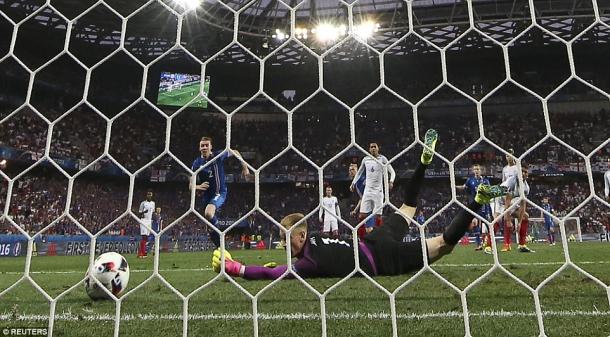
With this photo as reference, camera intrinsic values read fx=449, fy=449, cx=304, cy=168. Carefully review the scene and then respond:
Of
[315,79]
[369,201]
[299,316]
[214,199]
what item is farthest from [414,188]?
[315,79]

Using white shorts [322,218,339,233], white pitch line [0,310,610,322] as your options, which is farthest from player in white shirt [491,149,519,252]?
white pitch line [0,310,610,322]

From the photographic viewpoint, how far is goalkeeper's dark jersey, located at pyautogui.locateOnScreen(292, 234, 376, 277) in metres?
3.13

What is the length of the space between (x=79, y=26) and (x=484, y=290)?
62.2 ft

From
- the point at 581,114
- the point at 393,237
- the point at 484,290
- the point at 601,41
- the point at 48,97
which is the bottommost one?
the point at 484,290

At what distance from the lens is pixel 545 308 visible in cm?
291

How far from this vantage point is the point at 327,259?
3.14 meters

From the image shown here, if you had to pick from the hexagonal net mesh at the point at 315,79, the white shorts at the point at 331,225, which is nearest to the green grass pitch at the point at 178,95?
the hexagonal net mesh at the point at 315,79

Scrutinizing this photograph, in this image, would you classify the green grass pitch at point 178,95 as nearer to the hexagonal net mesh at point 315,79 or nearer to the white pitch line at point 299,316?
the hexagonal net mesh at point 315,79

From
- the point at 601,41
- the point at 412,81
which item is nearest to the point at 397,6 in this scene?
the point at 412,81

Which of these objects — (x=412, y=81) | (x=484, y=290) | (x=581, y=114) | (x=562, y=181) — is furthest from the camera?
(x=412, y=81)

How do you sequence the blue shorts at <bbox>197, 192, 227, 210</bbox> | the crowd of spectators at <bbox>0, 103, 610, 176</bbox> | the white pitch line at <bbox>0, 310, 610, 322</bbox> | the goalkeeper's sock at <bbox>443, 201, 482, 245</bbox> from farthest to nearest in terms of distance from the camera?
the crowd of spectators at <bbox>0, 103, 610, 176</bbox> < the blue shorts at <bbox>197, 192, 227, 210</bbox> < the goalkeeper's sock at <bbox>443, 201, 482, 245</bbox> < the white pitch line at <bbox>0, 310, 610, 322</bbox>

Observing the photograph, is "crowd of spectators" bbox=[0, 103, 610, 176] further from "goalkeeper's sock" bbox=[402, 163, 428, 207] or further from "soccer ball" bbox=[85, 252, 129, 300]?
"soccer ball" bbox=[85, 252, 129, 300]

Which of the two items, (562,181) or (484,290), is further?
(562,181)

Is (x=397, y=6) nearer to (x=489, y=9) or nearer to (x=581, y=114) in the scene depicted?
(x=489, y=9)
